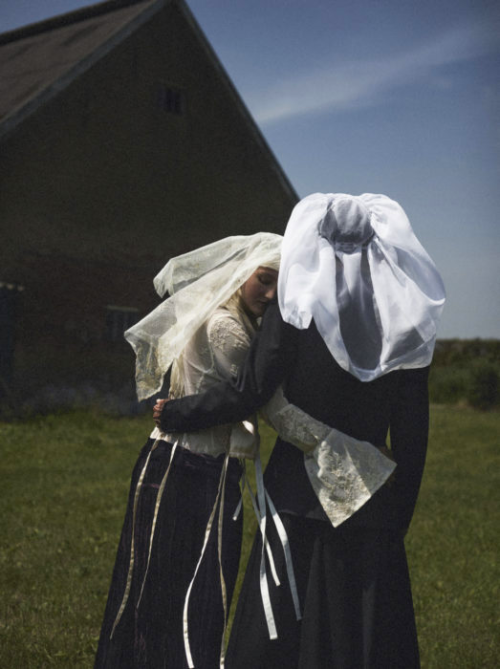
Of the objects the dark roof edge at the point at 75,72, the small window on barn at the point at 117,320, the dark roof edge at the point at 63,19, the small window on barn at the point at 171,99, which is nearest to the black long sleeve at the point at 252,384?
the dark roof edge at the point at 75,72

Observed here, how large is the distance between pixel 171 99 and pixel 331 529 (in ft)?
49.0

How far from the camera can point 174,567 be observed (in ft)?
9.65

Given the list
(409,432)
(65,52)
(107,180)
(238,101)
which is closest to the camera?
(409,432)

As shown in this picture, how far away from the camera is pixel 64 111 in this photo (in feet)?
47.4

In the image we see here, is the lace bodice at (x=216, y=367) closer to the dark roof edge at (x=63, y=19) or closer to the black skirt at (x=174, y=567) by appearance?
the black skirt at (x=174, y=567)

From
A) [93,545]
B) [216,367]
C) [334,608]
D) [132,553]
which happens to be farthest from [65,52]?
[334,608]

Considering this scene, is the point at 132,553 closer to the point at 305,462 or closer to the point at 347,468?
the point at 305,462

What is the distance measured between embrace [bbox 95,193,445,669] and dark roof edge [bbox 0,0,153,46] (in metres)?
15.8

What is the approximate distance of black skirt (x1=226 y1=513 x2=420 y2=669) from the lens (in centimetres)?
251

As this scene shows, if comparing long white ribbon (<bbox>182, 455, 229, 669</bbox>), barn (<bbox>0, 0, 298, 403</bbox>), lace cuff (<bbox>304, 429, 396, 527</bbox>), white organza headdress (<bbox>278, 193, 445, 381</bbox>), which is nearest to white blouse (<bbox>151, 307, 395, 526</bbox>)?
lace cuff (<bbox>304, 429, 396, 527</bbox>)

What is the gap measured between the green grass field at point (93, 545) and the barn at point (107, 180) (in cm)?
251

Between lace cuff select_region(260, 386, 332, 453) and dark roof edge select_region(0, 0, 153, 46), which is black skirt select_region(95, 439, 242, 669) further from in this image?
dark roof edge select_region(0, 0, 153, 46)

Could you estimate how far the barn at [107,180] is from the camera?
1386 cm

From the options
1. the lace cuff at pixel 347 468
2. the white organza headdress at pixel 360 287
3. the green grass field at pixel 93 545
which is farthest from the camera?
the green grass field at pixel 93 545
